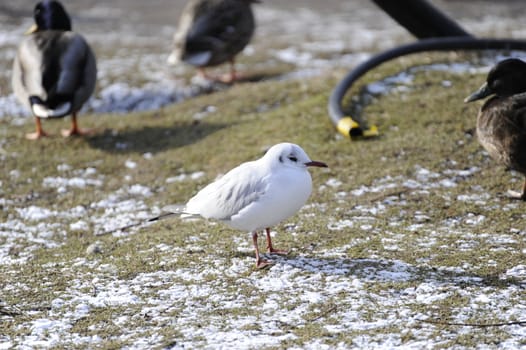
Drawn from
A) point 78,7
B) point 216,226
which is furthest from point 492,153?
point 78,7

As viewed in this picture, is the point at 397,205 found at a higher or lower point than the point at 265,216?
lower

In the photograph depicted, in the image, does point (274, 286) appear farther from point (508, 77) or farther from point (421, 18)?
point (421, 18)

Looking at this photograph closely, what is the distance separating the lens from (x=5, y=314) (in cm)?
438

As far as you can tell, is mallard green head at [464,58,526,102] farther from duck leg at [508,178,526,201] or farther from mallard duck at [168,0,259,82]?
mallard duck at [168,0,259,82]

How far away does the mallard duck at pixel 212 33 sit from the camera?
10539 millimetres

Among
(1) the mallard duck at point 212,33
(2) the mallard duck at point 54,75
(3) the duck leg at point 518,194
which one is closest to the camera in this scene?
(3) the duck leg at point 518,194

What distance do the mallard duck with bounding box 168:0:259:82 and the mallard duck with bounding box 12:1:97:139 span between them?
2049mm

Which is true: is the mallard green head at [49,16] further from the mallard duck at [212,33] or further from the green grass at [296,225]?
the mallard duck at [212,33]

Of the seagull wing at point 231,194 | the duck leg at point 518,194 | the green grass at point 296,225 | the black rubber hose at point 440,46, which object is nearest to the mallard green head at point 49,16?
the green grass at point 296,225

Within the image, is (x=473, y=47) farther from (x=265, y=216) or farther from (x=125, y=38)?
(x=125, y=38)

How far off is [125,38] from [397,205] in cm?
906

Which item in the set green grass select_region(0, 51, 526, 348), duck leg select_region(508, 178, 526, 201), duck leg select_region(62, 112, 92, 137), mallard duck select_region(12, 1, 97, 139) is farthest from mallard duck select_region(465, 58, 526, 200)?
duck leg select_region(62, 112, 92, 137)

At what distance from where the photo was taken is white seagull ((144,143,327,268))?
469cm

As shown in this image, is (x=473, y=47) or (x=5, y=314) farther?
(x=473, y=47)
